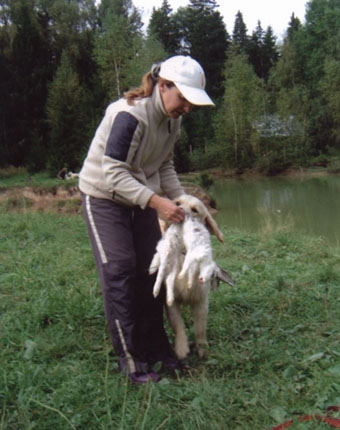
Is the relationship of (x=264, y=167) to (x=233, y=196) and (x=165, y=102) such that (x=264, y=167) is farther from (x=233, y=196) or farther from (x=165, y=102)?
(x=165, y=102)

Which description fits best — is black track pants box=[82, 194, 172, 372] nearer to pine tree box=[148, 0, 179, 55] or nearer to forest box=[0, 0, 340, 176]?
forest box=[0, 0, 340, 176]

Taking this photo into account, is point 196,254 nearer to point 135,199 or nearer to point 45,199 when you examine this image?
point 135,199

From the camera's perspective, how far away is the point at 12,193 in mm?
19734

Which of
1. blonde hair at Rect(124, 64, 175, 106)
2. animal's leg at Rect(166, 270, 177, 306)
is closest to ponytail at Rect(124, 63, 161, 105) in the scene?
blonde hair at Rect(124, 64, 175, 106)

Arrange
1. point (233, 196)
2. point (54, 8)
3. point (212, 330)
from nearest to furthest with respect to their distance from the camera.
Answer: point (212, 330) → point (233, 196) → point (54, 8)

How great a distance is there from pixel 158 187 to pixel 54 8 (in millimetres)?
42796

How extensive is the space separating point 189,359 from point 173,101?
177cm

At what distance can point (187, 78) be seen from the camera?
333 centimetres

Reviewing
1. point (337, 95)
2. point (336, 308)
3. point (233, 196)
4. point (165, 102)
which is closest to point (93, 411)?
point (165, 102)

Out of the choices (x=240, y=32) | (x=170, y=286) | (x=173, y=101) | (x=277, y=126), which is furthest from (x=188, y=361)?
(x=240, y=32)

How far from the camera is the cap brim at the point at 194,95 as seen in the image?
323 centimetres

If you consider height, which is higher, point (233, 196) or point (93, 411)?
point (93, 411)

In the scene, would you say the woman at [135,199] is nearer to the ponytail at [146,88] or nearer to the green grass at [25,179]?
the ponytail at [146,88]

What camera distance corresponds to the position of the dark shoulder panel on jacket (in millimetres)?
3369
